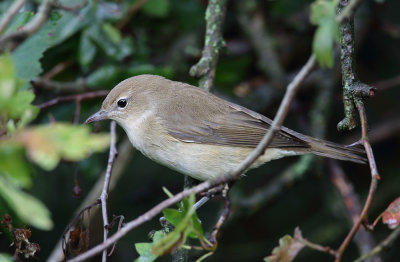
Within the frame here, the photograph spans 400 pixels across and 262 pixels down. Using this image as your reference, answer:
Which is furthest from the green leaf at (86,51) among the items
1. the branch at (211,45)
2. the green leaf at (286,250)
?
the green leaf at (286,250)

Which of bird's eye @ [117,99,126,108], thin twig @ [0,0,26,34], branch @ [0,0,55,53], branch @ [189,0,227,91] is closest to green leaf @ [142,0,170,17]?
branch @ [189,0,227,91]

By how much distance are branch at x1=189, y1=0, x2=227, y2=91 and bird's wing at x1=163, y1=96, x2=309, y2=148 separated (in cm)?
25

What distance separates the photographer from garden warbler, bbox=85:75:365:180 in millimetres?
3900

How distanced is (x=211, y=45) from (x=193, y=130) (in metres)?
0.68

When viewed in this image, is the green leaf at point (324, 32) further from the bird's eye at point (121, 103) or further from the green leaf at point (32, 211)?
the bird's eye at point (121, 103)

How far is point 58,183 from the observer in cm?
554

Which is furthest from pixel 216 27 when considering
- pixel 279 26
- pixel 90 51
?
pixel 279 26

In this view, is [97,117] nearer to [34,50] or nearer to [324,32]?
A: [34,50]

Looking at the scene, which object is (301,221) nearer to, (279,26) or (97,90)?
(279,26)

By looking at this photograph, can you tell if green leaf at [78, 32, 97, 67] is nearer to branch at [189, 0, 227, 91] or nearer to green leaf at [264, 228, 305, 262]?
branch at [189, 0, 227, 91]

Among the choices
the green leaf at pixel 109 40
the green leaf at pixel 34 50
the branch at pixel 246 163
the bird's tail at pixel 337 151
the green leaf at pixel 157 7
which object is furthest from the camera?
the green leaf at pixel 157 7

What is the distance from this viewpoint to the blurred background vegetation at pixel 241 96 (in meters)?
4.47

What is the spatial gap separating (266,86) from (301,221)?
4.99ft

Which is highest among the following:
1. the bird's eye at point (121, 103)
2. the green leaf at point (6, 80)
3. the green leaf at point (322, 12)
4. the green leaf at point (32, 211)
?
the green leaf at point (322, 12)
